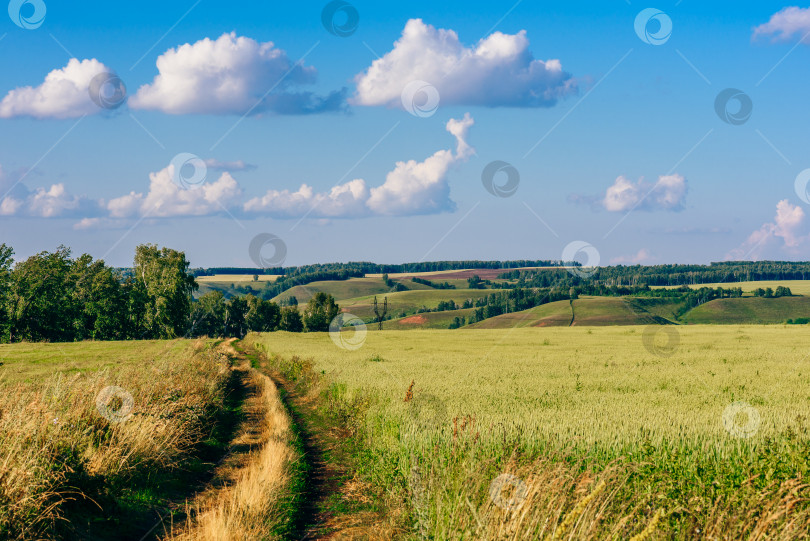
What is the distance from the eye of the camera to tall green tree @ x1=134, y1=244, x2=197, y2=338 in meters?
97.2

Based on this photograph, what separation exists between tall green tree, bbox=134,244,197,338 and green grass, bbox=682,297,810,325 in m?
113

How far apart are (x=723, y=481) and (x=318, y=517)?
623cm

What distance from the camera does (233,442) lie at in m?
15.5

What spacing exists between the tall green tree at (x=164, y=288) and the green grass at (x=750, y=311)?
113326mm

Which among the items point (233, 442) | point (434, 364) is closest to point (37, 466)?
point (233, 442)

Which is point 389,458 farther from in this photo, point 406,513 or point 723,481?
point 723,481

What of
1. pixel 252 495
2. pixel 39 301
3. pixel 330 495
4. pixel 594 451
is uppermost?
pixel 39 301

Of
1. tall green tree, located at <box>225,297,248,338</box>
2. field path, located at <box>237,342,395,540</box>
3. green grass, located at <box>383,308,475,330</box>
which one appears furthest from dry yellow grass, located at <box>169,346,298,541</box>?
green grass, located at <box>383,308,475,330</box>

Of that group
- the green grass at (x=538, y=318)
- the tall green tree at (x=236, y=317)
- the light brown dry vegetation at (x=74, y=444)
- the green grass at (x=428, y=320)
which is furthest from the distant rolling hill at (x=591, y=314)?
the light brown dry vegetation at (x=74, y=444)

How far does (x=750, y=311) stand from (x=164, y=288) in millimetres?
137520

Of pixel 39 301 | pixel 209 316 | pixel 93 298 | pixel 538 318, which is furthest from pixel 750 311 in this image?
pixel 39 301

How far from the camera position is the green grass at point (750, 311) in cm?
13688

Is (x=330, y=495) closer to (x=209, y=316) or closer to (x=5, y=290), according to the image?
(x=5, y=290)

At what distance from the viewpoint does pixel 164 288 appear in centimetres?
9788
